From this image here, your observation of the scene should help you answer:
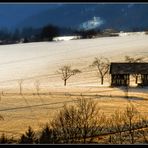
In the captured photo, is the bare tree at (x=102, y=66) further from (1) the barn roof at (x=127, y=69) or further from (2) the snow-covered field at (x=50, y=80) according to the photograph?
(1) the barn roof at (x=127, y=69)

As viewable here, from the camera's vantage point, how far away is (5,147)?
2604 mm

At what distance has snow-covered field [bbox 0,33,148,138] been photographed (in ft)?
128

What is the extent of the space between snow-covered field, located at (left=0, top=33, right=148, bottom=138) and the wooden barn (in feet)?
6.49

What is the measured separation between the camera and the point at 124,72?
2349 inches

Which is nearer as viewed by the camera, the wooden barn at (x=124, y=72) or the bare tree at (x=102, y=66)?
the wooden barn at (x=124, y=72)

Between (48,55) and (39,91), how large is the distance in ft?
167

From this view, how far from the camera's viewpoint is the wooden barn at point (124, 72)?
59.7 m

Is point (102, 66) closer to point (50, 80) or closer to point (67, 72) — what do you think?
point (67, 72)

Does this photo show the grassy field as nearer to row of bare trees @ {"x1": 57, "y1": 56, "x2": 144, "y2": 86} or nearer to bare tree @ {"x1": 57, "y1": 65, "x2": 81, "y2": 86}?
row of bare trees @ {"x1": 57, "y1": 56, "x2": 144, "y2": 86}

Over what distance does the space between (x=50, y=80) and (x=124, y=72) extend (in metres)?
18.1

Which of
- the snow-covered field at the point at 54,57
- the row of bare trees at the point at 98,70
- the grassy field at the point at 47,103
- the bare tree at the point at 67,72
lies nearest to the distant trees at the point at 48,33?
the snow-covered field at the point at 54,57

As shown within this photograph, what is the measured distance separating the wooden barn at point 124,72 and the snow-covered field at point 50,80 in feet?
6.49

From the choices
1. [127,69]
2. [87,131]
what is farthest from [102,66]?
[87,131]

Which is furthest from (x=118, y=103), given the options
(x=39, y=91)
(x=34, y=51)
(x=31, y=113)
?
(x=34, y=51)
